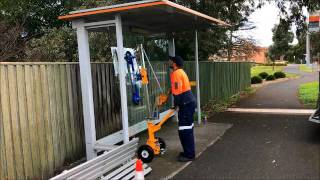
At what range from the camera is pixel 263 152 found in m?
8.23

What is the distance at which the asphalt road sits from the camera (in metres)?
6.83

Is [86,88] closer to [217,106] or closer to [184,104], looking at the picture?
[184,104]

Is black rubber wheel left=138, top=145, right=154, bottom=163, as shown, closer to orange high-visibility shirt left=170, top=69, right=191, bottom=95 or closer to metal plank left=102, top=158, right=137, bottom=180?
metal plank left=102, top=158, right=137, bottom=180

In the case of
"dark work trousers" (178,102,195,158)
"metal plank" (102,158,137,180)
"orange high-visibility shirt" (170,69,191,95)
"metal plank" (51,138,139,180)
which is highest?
"orange high-visibility shirt" (170,69,191,95)

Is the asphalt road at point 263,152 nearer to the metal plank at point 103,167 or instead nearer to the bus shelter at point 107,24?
the metal plank at point 103,167

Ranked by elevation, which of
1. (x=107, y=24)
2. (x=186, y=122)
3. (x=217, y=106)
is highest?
(x=107, y=24)

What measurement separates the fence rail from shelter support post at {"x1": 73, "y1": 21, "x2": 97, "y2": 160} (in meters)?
0.21

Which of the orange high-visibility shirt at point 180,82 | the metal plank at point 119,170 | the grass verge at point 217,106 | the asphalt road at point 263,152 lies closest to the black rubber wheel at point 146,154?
the metal plank at point 119,170

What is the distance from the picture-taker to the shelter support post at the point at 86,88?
7.64 meters

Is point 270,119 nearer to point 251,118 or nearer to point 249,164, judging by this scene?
point 251,118

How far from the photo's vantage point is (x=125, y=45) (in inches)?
344

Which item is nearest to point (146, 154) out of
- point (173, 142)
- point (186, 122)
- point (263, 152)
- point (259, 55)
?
point (186, 122)

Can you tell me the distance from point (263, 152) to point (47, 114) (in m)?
4.15

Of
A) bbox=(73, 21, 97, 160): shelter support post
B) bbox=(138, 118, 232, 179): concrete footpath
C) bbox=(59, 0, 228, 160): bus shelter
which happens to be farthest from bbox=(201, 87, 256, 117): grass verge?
bbox=(73, 21, 97, 160): shelter support post
